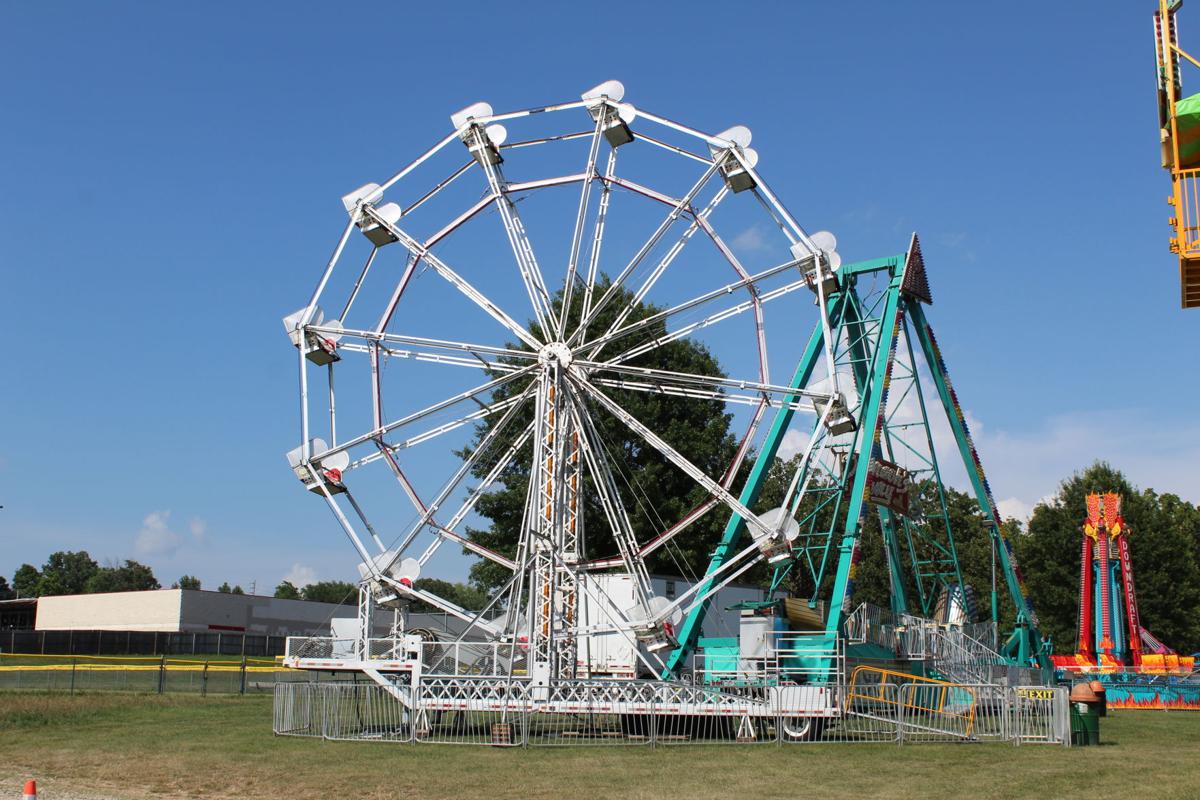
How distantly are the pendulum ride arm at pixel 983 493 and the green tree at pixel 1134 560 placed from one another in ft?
97.8

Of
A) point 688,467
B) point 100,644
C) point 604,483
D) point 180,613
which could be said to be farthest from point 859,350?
point 180,613

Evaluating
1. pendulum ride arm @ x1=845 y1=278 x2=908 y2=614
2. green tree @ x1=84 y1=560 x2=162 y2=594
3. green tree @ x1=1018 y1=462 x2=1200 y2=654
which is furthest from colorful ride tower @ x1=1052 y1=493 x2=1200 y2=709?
green tree @ x1=84 y1=560 x2=162 y2=594

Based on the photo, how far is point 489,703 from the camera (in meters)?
22.8

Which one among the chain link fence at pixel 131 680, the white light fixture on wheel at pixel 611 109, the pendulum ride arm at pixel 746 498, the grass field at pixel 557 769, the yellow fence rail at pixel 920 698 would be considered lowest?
the chain link fence at pixel 131 680

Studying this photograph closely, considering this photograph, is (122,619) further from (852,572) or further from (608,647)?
(852,572)

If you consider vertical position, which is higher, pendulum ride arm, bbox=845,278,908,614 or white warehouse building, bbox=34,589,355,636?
pendulum ride arm, bbox=845,278,908,614

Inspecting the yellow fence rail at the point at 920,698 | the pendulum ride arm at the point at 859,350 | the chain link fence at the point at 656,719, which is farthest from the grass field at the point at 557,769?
the pendulum ride arm at the point at 859,350

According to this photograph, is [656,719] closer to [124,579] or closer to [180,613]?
[180,613]

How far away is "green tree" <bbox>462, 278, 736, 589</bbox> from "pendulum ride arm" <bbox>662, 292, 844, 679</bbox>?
1658 centimetres

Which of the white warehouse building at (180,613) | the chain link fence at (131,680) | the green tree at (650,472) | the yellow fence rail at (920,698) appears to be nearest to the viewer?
the yellow fence rail at (920,698)

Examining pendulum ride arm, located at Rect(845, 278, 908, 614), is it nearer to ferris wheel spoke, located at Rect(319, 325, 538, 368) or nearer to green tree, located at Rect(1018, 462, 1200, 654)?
ferris wheel spoke, located at Rect(319, 325, 538, 368)

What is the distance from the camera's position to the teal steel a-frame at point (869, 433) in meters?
27.0

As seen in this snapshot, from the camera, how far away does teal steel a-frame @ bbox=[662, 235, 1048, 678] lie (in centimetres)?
2697

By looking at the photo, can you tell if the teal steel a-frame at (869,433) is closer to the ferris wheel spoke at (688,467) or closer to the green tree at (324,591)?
the ferris wheel spoke at (688,467)
